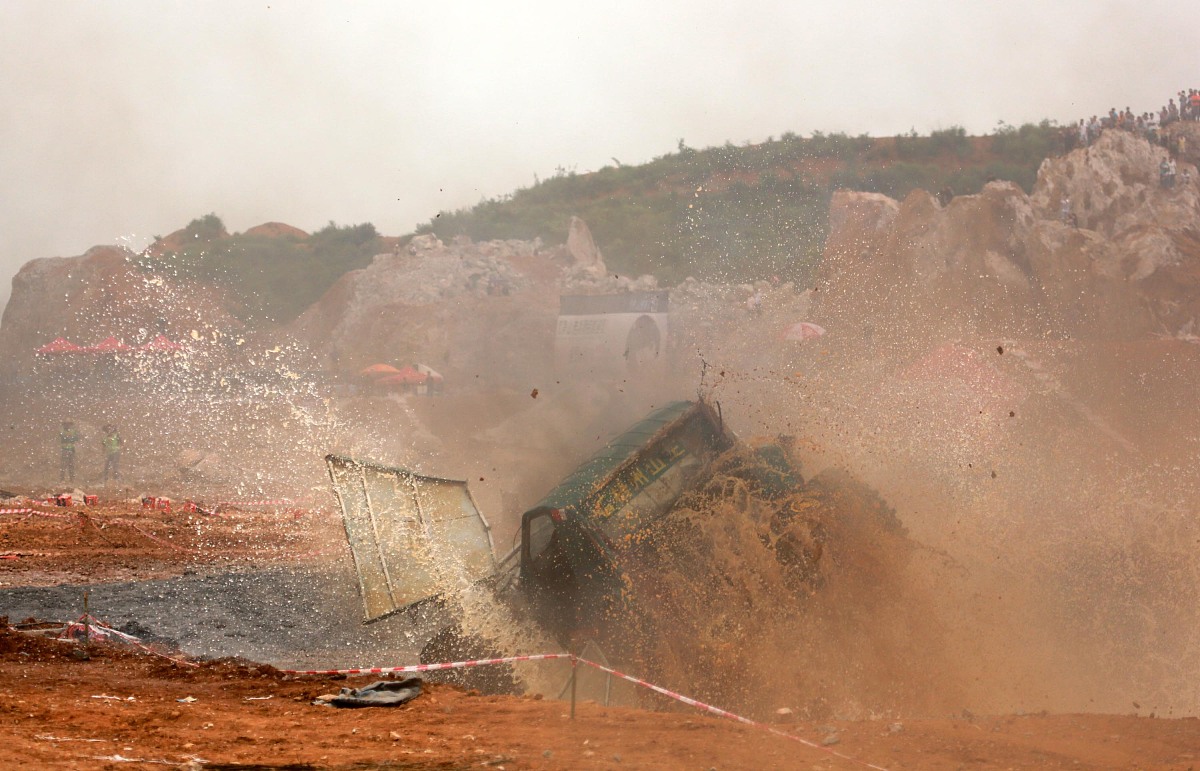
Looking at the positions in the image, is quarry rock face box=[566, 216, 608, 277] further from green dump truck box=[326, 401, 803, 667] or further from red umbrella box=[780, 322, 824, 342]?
green dump truck box=[326, 401, 803, 667]

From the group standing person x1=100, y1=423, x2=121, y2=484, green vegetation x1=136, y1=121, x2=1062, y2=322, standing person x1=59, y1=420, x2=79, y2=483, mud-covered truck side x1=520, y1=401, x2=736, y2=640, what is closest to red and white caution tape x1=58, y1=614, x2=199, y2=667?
mud-covered truck side x1=520, y1=401, x2=736, y2=640

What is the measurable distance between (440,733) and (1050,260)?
1473 inches

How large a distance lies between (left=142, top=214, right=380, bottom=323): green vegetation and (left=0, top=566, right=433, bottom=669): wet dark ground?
48.4 m

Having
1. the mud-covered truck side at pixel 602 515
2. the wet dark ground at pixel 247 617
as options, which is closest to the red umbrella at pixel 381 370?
the wet dark ground at pixel 247 617

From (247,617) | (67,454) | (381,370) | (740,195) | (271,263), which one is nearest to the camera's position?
(247,617)

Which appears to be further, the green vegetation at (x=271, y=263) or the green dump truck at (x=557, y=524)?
the green vegetation at (x=271, y=263)

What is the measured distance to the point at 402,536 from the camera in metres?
13.1

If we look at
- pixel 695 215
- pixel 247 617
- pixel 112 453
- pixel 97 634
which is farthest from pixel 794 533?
pixel 695 215

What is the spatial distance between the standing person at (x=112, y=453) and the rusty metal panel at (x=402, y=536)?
20026 mm

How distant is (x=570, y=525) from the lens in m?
11.0

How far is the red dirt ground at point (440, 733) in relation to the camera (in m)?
6.70

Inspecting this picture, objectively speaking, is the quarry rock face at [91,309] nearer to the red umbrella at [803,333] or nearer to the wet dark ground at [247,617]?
the red umbrella at [803,333]

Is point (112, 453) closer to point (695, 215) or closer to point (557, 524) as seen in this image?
point (557, 524)

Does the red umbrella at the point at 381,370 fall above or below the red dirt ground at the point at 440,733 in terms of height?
above
